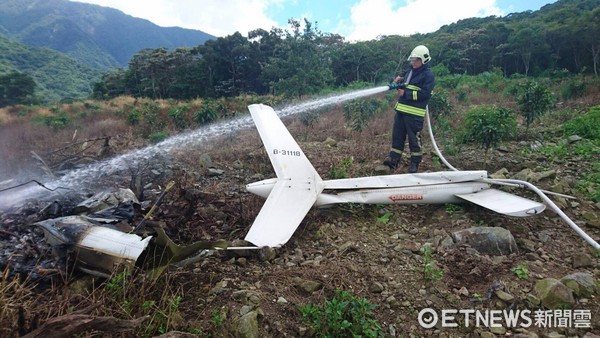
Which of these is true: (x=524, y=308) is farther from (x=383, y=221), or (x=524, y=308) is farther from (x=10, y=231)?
(x=10, y=231)

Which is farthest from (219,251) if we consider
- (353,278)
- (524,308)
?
(524,308)

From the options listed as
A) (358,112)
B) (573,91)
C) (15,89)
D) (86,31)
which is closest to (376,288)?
(358,112)

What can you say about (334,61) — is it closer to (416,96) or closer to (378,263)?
(416,96)

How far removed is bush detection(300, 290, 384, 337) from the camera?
2221 millimetres

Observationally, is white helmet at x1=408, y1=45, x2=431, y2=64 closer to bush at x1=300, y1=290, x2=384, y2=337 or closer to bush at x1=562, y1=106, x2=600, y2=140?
bush at x1=300, y1=290, x2=384, y2=337

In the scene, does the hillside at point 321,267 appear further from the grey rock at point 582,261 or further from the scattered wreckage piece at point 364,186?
the scattered wreckage piece at point 364,186

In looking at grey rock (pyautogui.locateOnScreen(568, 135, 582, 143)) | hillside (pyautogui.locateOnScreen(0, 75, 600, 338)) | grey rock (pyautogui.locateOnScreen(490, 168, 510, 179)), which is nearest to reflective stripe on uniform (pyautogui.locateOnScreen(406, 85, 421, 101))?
hillside (pyautogui.locateOnScreen(0, 75, 600, 338))

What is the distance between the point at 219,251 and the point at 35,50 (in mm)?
66089

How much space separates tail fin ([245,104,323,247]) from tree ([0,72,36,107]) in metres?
31.8

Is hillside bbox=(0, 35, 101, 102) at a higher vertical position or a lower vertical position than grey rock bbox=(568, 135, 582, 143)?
higher

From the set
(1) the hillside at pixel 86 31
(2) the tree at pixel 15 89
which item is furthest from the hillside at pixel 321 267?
(1) the hillside at pixel 86 31

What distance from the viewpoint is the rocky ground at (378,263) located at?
2.42m

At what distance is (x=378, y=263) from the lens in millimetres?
3127

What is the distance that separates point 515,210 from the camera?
3.43 metres
